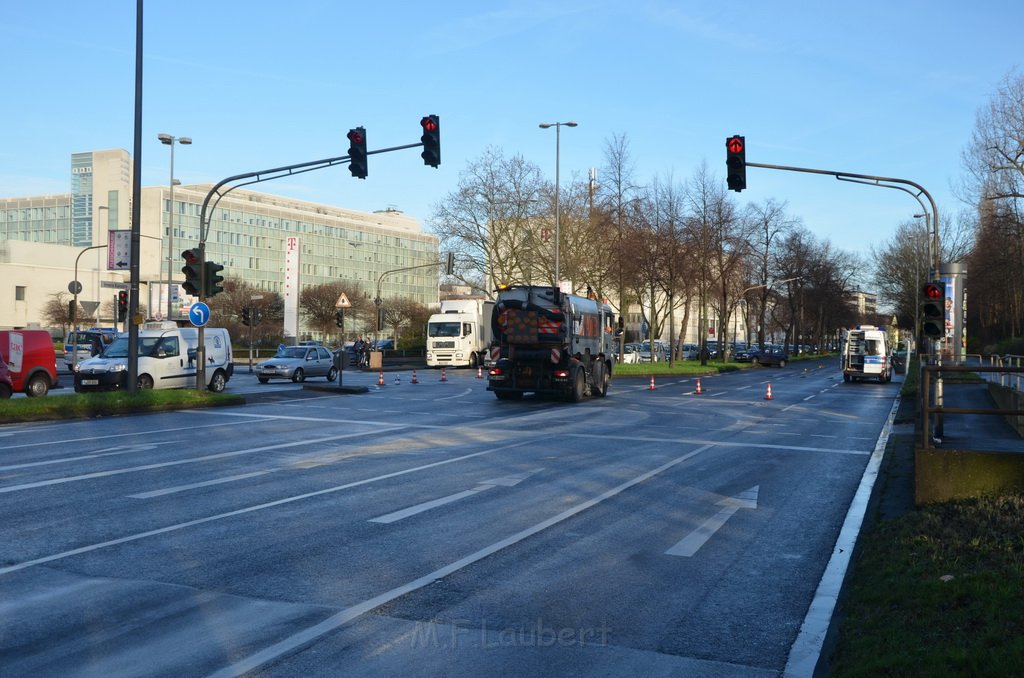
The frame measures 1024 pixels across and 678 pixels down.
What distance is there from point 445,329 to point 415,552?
159ft

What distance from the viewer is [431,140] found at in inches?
902

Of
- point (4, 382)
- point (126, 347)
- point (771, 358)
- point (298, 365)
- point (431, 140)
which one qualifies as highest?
point (431, 140)

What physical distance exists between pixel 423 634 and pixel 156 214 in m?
116

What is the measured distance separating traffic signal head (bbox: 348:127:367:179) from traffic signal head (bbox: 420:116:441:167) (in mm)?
1836

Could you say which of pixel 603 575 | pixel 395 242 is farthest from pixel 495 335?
pixel 395 242

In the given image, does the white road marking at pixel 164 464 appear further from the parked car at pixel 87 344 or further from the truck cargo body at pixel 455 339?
the truck cargo body at pixel 455 339

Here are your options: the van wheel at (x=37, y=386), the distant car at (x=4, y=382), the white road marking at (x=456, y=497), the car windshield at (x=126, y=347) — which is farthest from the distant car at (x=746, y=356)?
the white road marking at (x=456, y=497)

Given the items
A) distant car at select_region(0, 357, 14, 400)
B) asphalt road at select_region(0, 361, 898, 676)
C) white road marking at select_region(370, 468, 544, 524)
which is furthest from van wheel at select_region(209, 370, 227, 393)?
white road marking at select_region(370, 468, 544, 524)

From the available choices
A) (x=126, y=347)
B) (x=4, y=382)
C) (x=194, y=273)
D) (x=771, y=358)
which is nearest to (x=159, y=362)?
(x=126, y=347)

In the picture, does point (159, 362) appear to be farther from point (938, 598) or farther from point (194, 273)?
point (938, 598)

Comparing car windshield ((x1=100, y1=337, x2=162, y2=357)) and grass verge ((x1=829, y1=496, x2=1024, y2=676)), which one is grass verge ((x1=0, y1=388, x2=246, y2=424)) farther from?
grass verge ((x1=829, y1=496, x2=1024, y2=676))

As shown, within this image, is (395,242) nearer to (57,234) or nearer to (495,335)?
(57,234)

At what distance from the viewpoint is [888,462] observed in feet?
45.4

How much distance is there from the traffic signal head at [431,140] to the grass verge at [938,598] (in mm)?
16064
